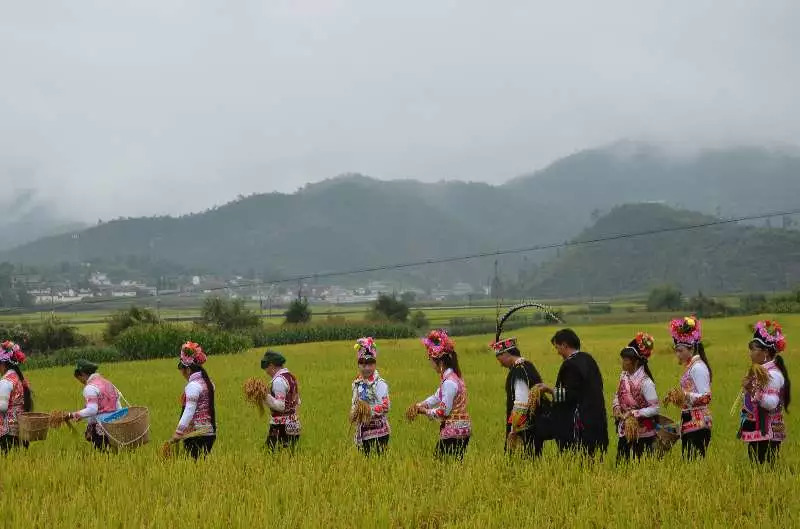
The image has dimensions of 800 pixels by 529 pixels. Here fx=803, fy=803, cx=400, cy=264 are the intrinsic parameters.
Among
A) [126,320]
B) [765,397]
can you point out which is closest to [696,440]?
[765,397]

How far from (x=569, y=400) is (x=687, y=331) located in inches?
56.5

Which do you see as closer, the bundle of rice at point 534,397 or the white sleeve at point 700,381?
the bundle of rice at point 534,397

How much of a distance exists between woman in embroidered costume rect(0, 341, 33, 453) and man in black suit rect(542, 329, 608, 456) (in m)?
5.89

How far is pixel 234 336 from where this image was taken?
34.9 m

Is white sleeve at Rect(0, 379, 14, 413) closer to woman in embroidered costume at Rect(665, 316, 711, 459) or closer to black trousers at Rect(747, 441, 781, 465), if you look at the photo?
woman in embroidered costume at Rect(665, 316, 711, 459)

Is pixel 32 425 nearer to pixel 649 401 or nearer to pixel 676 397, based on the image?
pixel 649 401

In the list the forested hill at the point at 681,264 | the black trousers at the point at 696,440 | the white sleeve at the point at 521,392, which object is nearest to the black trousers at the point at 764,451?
the black trousers at the point at 696,440

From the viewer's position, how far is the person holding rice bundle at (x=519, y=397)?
25.3 feet

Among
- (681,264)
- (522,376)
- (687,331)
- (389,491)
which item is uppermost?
(681,264)

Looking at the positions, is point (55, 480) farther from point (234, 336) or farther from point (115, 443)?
point (234, 336)

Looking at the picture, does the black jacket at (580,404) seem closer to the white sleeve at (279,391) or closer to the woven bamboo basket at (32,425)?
the white sleeve at (279,391)

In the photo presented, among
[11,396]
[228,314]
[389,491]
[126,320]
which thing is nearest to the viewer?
[389,491]

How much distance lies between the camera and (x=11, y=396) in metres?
9.05

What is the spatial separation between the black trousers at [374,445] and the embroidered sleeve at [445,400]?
82 centimetres
